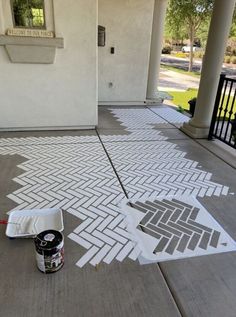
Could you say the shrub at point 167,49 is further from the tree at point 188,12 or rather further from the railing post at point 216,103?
the railing post at point 216,103

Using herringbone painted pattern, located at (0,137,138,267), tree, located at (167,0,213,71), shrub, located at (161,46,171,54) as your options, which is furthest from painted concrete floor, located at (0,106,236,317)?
shrub, located at (161,46,171,54)

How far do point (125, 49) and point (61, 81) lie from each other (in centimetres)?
242

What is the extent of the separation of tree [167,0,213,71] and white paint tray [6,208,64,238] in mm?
12637

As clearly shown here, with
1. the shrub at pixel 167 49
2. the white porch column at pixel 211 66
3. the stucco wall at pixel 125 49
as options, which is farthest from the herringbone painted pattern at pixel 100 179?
the shrub at pixel 167 49

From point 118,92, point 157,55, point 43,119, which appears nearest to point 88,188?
point 43,119

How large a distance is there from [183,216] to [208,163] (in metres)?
1.37

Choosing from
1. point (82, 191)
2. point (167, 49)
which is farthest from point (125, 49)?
point (167, 49)

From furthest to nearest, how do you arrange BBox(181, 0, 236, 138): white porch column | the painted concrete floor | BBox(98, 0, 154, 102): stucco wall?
BBox(98, 0, 154, 102): stucco wall → BBox(181, 0, 236, 138): white porch column → the painted concrete floor

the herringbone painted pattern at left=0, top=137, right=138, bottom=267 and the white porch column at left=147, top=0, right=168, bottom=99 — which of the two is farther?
the white porch column at left=147, top=0, right=168, bottom=99

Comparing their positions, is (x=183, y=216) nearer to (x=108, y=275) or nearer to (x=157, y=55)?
(x=108, y=275)

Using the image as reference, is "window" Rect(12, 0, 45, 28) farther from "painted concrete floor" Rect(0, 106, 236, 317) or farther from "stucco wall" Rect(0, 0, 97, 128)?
"painted concrete floor" Rect(0, 106, 236, 317)

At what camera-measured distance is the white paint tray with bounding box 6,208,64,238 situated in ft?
6.48

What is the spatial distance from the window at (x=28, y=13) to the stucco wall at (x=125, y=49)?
7.10ft

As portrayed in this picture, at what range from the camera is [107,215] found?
2262mm
